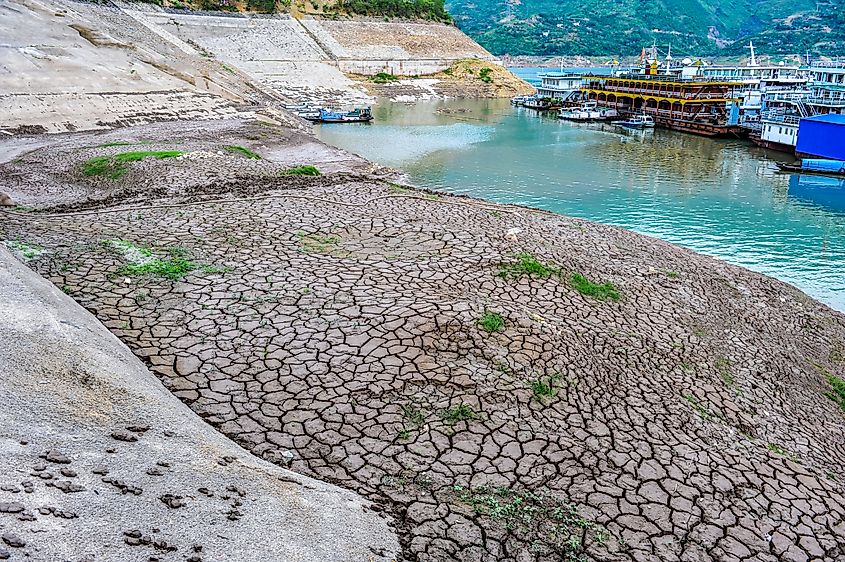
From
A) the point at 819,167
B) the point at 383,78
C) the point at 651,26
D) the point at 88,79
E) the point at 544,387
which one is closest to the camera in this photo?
the point at 544,387

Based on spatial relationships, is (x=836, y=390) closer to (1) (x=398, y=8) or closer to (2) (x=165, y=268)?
(2) (x=165, y=268)

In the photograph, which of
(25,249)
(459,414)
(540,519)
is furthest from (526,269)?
(25,249)

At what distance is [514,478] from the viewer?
643 cm

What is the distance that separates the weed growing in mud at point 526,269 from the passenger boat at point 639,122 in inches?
1586

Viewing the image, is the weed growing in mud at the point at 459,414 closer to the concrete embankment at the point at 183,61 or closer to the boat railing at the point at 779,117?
the concrete embankment at the point at 183,61

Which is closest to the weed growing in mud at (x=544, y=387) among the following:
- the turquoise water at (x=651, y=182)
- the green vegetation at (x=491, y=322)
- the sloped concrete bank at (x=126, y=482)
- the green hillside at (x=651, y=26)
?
the green vegetation at (x=491, y=322)

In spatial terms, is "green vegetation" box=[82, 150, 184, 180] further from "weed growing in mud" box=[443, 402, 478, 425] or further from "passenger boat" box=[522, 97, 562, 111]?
"passenger boat" box=[522, 97, 562, 111]

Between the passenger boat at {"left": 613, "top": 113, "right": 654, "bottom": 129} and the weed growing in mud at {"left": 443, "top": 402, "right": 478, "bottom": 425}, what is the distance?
45.0m

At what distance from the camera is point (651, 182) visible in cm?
2912

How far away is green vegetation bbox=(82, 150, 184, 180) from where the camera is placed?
757 inches

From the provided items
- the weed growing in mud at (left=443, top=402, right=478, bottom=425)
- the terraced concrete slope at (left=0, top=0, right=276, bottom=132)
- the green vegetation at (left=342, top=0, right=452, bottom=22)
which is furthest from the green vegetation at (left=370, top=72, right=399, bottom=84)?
the weed growing in mud at (left=443, top=402, right=478, bottom=425)

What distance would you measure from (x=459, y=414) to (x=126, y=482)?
348 centimetres

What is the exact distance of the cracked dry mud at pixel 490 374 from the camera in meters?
6.18

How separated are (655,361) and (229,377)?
216 inches
